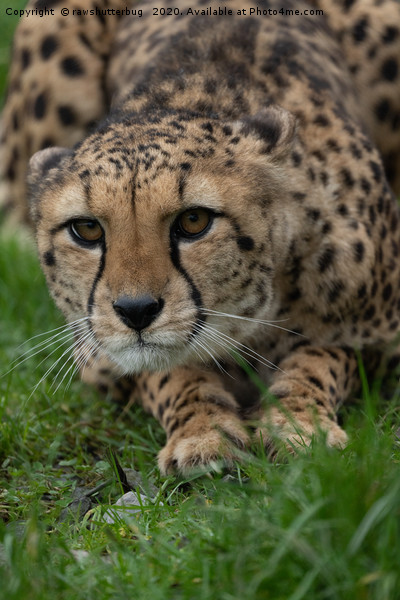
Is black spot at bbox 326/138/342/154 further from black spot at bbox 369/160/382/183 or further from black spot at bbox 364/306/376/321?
black spot at bbox 364/306/376/321

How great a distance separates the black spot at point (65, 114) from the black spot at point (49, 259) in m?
1.81

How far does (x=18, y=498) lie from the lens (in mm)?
3004

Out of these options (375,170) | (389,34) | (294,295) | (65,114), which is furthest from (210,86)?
(389,34)

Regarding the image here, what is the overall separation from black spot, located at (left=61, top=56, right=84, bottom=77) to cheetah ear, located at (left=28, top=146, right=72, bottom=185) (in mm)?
1515

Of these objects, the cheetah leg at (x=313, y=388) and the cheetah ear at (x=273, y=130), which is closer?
the cheetah leg at (x=313, y=388)

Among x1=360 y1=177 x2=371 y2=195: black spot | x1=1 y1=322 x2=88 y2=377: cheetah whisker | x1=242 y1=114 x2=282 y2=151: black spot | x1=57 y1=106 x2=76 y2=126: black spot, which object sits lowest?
x1=1 y1=322 x2=88 y2=377: cheetah whisker

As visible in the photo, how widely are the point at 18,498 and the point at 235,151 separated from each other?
4.49 ft

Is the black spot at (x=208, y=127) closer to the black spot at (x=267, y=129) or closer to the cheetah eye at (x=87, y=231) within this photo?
the black spot at (x=267, y=129)

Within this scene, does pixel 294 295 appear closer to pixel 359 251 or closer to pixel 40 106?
pixel 359 251

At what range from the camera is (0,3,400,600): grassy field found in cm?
202

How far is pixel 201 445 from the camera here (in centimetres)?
307

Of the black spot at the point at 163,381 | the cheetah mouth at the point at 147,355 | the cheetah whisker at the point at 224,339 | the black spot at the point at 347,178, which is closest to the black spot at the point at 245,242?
the cheetah whisker at the point at 224,339

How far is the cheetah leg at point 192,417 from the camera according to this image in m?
3.05

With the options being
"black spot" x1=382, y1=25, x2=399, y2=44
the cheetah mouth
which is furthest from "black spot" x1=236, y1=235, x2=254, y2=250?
"black spot" x1=382, y1=25, x2=399, y2=44
